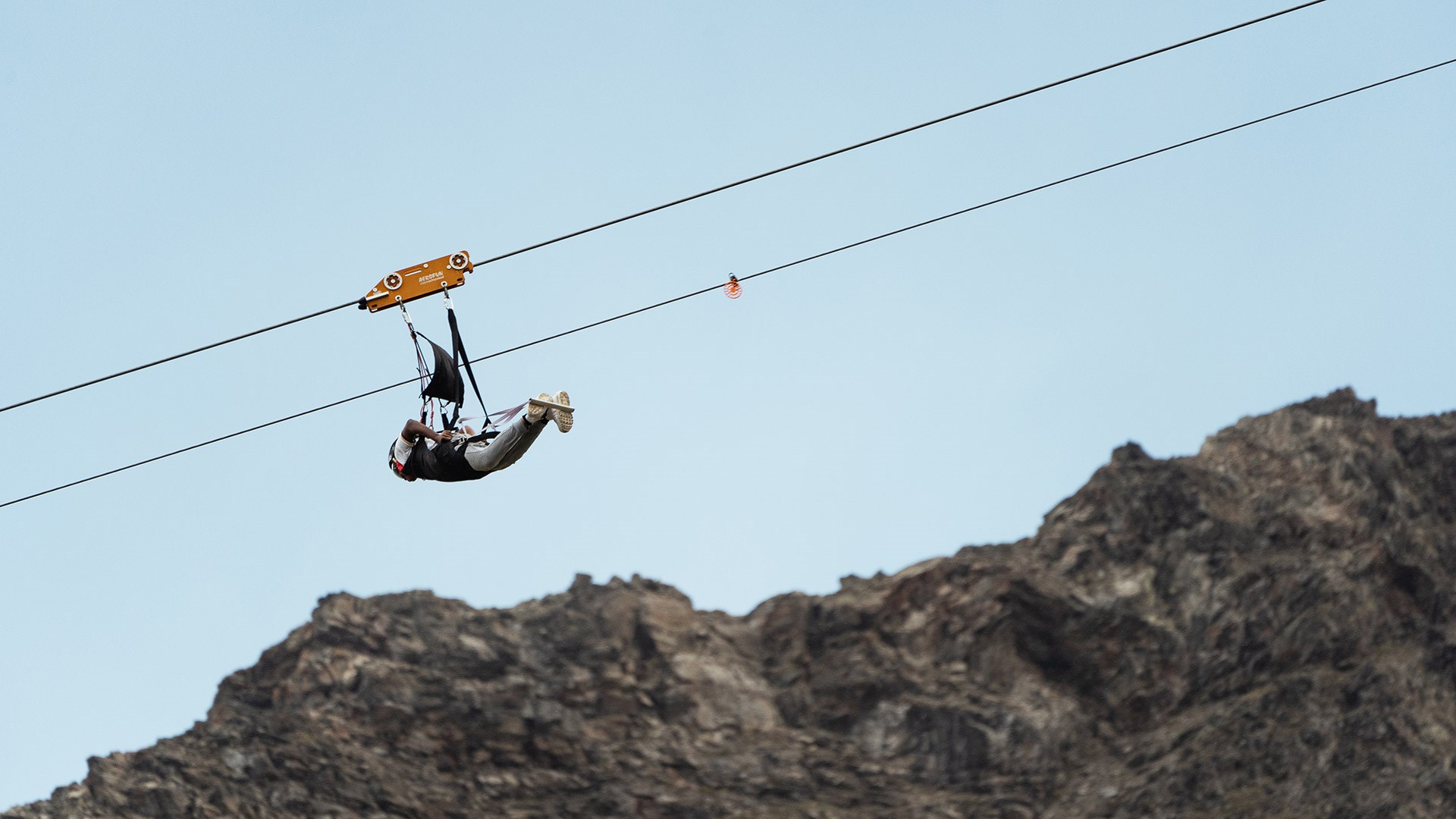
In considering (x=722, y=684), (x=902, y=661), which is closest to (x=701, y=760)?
(x=722, y=684)

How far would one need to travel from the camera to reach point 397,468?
22.8 metres

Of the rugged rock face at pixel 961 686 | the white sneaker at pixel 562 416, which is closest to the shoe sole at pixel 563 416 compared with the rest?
the white sneaker at pixel 562 416

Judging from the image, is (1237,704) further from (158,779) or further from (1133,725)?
(158,779)

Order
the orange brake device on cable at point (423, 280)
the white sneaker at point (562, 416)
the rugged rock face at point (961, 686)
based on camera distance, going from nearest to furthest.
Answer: the white sneaker at point (562, 416), the orange brake device on cable at point (423, 280), the rugged rock face at point (961, 686)

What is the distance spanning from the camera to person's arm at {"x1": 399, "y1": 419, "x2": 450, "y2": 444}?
2225 cm

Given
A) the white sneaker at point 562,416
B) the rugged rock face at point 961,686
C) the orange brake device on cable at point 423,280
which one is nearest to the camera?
the white sneaker at point 562,416

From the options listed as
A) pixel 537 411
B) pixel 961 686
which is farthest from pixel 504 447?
pixel 961 686

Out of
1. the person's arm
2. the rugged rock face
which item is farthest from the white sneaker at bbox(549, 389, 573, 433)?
the rugged rock face

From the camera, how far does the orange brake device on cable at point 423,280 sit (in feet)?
72.0

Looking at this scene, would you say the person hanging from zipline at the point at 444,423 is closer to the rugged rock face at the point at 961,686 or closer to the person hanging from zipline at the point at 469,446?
the person hanging from zipline at the point at 469,446

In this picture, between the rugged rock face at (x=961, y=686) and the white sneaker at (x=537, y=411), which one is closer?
the white sneaker at (x=537, y=411)

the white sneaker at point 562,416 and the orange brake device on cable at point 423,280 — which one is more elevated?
the orange brake device on cable at point 423,280

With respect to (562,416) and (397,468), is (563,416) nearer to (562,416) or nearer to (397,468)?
(562,416)

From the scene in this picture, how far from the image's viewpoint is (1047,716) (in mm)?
85188
